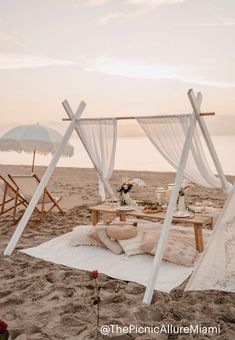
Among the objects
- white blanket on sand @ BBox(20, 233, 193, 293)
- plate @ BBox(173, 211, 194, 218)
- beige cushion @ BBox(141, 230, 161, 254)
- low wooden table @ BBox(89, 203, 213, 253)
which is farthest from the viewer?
plate @ BBox(173, 211, 194, 218)

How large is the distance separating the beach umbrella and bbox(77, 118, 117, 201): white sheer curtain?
48cm

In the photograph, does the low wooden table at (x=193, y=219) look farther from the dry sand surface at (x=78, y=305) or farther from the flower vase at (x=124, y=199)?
the dry sand surface at (x=78, y=305)

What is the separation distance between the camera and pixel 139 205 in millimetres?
6047

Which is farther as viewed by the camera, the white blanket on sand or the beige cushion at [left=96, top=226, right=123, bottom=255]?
the beige cushion at [left=96, top=226, right=123, bottom=255]

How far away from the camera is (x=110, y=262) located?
15.3 ft

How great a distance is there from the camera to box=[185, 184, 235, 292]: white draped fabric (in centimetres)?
372

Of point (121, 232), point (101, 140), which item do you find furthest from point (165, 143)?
point (121, 232)

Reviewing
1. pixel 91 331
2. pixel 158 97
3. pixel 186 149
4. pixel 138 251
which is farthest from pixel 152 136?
pixel 158 97

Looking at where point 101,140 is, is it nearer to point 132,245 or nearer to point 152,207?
point 152,207

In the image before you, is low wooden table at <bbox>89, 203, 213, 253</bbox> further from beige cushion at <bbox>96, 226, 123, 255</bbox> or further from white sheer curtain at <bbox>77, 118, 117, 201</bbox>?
white sheer curtain at <bbox>77, 118, 117, 201</bbox>

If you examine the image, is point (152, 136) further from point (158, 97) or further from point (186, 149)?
point (158, 97)

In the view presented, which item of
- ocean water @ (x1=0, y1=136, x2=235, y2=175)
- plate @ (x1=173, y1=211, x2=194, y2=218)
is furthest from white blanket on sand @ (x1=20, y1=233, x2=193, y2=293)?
ocean water @ (x1=0, y1=136, x2=235, y2=175)

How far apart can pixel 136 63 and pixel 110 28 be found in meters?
0.77

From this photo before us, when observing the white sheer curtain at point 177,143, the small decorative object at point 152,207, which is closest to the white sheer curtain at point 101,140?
the white sheer curtain at point 177,143
